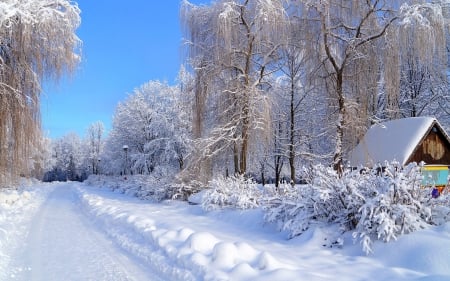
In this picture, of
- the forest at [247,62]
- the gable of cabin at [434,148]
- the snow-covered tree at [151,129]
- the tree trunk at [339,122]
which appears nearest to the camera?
the forest at [247,62]

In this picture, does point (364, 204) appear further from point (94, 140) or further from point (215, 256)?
point (94, 140)

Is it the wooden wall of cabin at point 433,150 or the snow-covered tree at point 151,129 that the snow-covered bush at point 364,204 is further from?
the snow-covered tree at point 151,129

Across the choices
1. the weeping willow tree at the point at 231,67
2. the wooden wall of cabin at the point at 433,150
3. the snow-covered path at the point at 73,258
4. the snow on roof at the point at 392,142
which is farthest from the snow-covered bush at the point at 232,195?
the wooden wall of cabin at the point at 433,150

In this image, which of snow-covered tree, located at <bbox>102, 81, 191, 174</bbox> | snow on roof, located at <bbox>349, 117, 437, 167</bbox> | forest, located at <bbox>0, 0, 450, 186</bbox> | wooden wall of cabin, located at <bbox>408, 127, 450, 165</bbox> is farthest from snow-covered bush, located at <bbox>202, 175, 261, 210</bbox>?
snow-covered tree, located at <bbox>102, 81, 191, 174</bbox>

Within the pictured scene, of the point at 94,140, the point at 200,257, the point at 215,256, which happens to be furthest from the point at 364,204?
the point at 94,140

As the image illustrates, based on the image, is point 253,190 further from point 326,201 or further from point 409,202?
point 409,202

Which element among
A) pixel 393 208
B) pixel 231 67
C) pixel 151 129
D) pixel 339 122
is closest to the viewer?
pixel 393 208

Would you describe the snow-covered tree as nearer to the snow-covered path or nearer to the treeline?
the treeline

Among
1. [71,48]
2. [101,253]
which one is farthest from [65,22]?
[101,253]

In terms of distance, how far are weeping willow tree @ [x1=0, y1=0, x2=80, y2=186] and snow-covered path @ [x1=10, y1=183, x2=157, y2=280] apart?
2939 mm

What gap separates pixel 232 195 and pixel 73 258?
20.1ft

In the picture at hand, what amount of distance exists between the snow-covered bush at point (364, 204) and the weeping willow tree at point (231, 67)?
753 cm

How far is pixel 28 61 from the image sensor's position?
11234 millimetres

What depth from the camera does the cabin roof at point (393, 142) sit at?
14703mm
